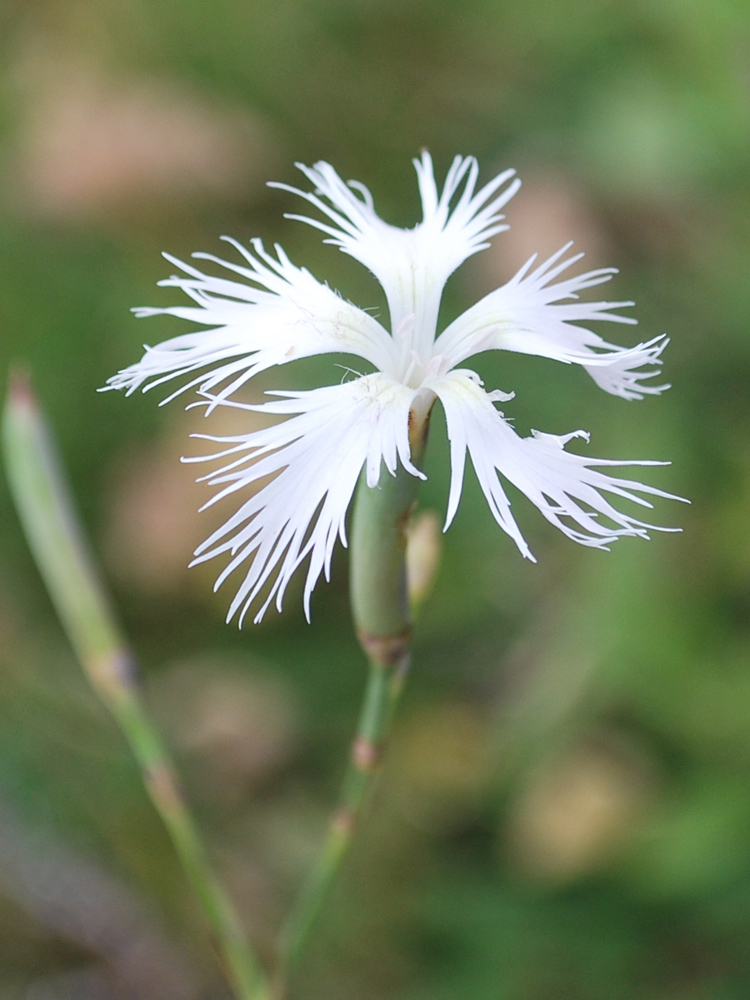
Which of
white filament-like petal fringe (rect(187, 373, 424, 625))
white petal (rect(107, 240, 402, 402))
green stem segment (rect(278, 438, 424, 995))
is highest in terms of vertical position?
white petal (rect(107, 240, 402, 402))

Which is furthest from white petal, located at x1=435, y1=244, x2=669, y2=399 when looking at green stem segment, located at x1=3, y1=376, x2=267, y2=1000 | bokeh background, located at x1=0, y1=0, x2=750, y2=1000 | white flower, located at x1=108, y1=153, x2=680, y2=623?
bokeh background, located at x1=0, y1=0, x2=750, y2=1000

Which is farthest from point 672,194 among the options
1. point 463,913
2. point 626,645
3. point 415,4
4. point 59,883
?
point 59,883

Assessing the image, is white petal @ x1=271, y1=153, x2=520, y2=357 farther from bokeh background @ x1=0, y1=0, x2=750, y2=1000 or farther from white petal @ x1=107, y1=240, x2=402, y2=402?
bokeh background @ x1=0, y1=0, x2=750, y2=1000

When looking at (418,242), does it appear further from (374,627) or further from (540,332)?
(374,627)

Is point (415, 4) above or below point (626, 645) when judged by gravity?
above

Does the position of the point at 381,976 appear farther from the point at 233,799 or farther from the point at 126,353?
the point at 126,353

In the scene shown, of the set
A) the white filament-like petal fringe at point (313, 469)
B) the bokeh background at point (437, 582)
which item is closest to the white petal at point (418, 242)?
the white filament-like petal fringe at point (313, 469)

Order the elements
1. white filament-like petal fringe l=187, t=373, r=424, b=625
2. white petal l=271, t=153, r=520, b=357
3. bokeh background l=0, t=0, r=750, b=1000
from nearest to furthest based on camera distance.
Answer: white filament-like petal fringe l=187, t=373, r=424, b=625
white petal l=271, t=153, r=520, b=357
bokeh background l=0, t=0, r=750, b=1000
